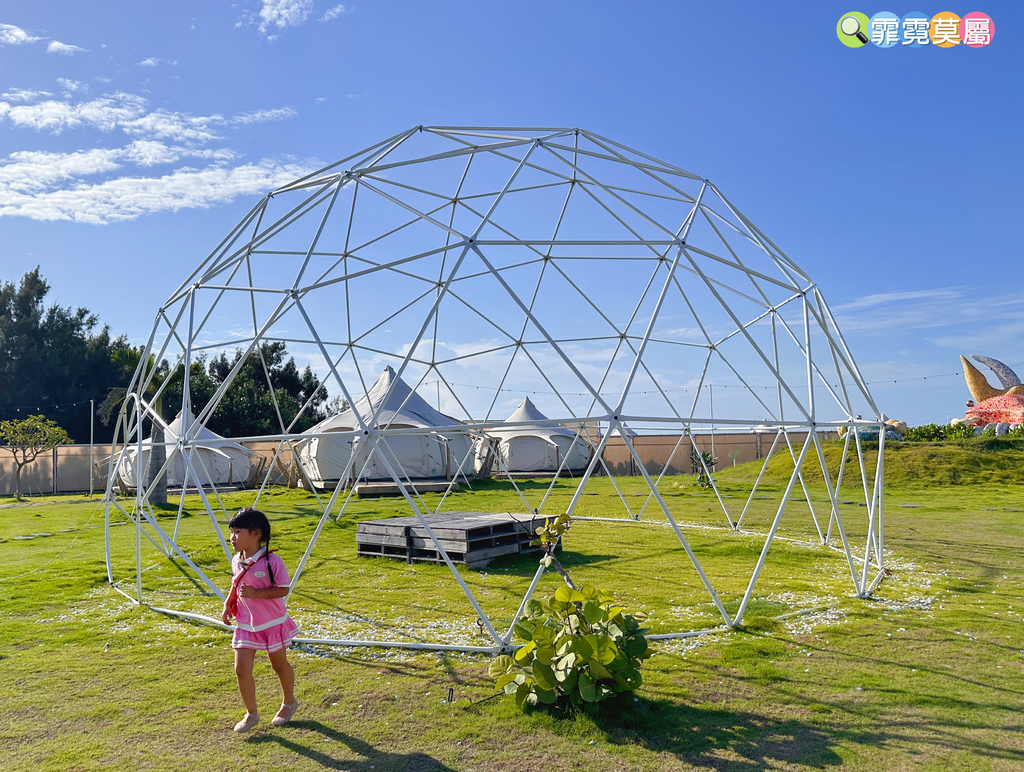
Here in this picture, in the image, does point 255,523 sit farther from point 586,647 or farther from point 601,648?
point 601,648

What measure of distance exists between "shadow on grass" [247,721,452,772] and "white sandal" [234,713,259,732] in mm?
127

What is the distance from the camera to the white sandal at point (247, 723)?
5.09m

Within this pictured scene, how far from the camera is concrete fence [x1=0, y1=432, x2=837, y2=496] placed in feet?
113

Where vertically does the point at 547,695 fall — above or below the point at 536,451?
below

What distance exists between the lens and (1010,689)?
219 inches

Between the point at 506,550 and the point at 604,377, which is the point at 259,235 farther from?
the point at 604,377

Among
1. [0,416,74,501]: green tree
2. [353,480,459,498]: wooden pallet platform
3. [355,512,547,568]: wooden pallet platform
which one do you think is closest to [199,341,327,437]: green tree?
[0,416,74,501]: green tree

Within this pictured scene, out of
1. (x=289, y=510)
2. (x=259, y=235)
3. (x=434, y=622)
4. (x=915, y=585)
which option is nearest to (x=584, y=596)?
(x=434, y=622)

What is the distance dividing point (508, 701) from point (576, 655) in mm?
776

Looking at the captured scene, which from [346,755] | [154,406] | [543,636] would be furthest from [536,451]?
[346,755]

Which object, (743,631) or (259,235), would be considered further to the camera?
(259,235)

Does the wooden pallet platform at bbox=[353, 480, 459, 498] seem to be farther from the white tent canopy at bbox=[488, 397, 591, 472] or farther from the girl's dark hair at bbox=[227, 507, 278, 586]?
the girl's dark hair at bbox=[227, 507, 278, 586]

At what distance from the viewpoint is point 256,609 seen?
514 cm

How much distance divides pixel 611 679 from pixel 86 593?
8085 millimetres
